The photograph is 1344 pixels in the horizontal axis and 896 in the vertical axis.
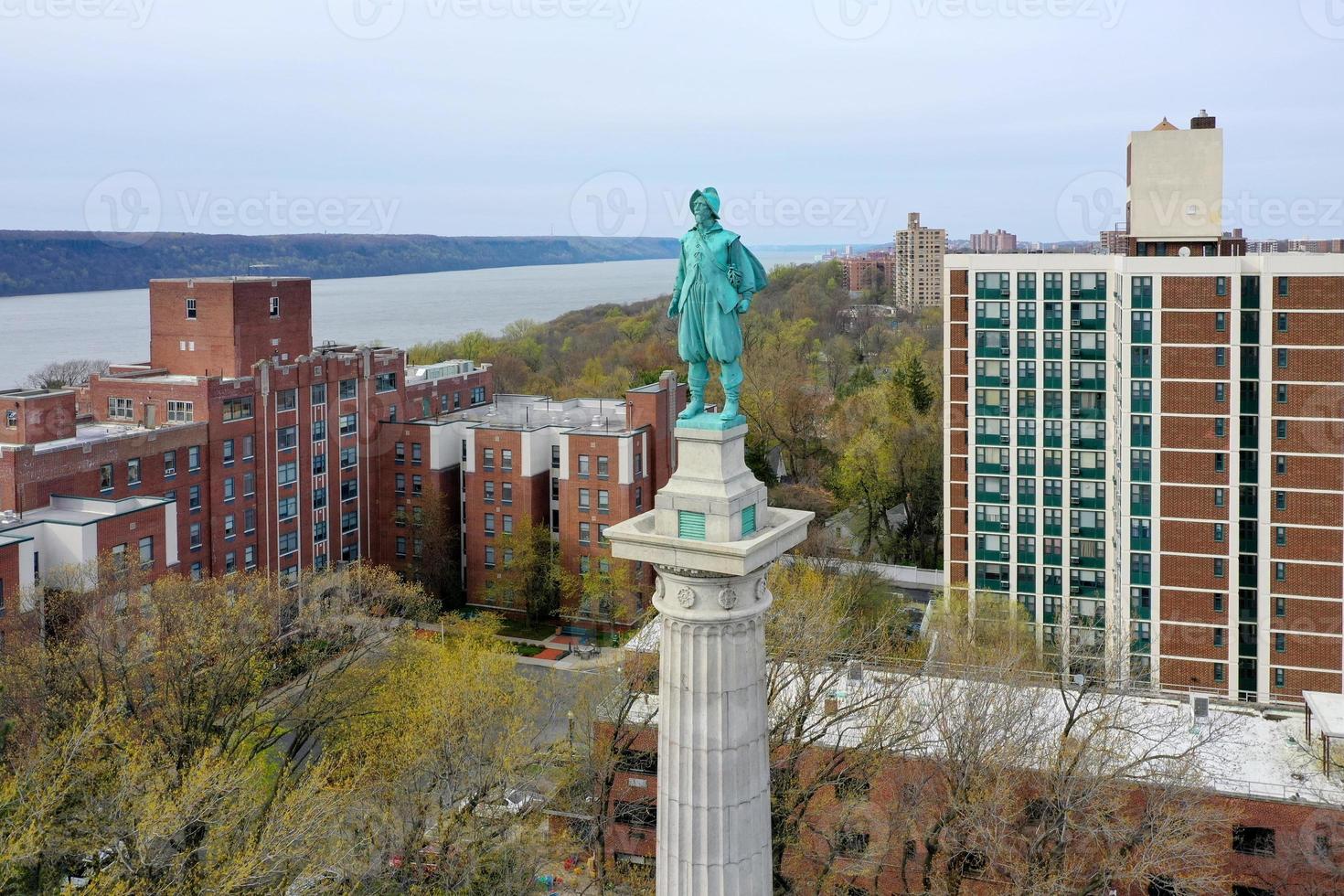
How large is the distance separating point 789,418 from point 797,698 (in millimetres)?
56092

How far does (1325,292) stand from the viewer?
4506 centimetres

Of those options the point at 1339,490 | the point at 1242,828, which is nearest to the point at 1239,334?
the point at 1339,490

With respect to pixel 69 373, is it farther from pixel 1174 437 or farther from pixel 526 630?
pixel 1174 437

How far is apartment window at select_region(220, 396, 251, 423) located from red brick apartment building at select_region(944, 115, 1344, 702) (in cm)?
3428

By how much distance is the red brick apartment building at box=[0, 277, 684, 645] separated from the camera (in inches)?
2023

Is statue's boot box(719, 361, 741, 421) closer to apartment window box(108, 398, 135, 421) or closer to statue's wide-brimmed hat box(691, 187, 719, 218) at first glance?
statue's wide-brimmed hat box(691, 187, 719, 218)

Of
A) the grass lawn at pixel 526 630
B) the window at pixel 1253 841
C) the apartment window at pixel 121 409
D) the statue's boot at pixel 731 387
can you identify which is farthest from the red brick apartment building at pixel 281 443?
the statue's boot at pixel 731 387

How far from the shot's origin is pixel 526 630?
208 ft

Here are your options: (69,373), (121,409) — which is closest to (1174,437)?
(121,409)

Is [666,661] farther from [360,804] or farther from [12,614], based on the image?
[12,614]

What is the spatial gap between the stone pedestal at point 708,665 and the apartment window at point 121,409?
50.9 meters

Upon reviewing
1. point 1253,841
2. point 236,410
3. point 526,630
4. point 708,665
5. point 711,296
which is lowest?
point 526,630

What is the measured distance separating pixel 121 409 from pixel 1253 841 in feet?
168

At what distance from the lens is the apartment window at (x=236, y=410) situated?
5725cm
